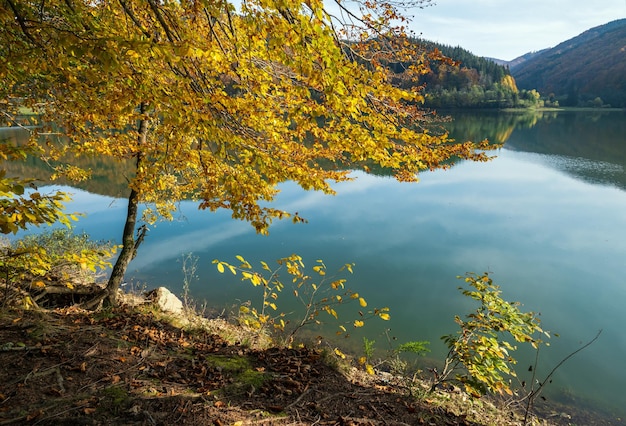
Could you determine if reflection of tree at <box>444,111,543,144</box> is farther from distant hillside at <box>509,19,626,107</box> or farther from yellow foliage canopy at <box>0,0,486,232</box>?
distant hillside at <box>509,19,626,107</box>

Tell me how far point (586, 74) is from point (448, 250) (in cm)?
18131

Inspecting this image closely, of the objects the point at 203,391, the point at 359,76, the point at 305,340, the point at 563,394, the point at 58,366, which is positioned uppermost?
the point at 359,76

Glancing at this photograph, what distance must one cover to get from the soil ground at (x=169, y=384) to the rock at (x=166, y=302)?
6.38ft

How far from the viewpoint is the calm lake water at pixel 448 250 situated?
8.97 m

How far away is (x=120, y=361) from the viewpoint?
3.59 meters

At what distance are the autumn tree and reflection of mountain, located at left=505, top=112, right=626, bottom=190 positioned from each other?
2748cm

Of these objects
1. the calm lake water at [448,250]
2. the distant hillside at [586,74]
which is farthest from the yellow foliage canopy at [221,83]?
the distant hillside at [586,74]

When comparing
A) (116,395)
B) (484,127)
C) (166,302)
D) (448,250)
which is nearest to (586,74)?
(484,127)

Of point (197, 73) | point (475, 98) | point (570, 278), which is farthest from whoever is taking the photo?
point (475, 98)

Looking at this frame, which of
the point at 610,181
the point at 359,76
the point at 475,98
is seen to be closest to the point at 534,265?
the point at 359,76

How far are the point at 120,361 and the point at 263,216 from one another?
6.96 feet

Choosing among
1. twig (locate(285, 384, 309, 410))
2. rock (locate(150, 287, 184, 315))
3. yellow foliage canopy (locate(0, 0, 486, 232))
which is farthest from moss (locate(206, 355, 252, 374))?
rock (locate(150, 287, 184, 315))

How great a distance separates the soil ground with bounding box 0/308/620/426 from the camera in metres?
2.68

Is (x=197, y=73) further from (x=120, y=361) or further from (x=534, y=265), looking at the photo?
(x=534, y=265)
